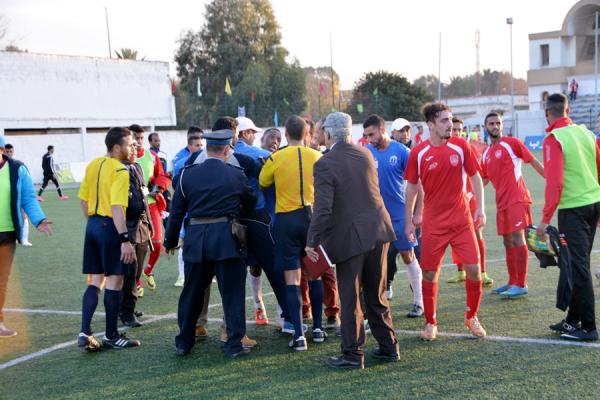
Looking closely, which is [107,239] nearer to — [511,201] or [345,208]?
[345,208]

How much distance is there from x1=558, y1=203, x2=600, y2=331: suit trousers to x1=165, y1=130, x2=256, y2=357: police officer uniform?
112 inches

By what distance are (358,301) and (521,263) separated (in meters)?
3.08

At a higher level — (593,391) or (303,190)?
(303,190)

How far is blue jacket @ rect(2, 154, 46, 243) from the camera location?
6.86 metres

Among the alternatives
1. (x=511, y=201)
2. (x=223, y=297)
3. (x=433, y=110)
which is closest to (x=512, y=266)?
(x=511, y=201)

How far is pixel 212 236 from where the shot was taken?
5805 mm

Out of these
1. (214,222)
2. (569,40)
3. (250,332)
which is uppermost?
(569,40)

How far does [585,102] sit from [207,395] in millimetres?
50603

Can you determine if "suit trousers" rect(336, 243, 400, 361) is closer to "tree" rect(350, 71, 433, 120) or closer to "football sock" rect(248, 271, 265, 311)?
"football sock" rect(248, 271, 265, 311)

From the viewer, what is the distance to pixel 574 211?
5.88 metres

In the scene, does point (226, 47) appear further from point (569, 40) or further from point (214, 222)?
point (214, 222)

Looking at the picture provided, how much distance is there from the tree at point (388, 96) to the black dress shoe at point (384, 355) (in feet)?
143

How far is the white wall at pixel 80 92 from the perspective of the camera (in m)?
37.5

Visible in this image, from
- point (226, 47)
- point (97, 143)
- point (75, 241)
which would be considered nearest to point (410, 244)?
point (75, 241)
